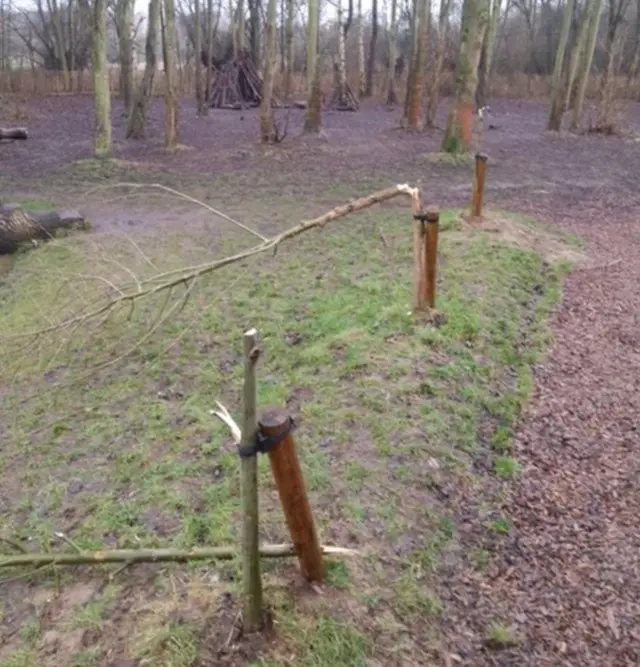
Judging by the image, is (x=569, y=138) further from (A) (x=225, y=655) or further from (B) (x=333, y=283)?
(A) (x=225, y=655)

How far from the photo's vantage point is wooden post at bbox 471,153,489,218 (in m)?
8.11

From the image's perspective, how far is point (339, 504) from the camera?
3.55 metres

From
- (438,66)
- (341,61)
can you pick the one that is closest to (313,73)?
(438,66)

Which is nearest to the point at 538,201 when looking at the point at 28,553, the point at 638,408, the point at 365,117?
the point at 638,408

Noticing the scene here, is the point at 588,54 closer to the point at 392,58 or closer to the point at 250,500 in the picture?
the point at 392,58

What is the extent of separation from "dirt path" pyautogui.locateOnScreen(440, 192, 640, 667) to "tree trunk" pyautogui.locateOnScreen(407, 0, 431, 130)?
466 inches

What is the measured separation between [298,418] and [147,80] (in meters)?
13.0

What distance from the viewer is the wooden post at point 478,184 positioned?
319 inches

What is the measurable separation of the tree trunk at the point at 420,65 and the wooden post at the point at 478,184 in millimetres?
8845

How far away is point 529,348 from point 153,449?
3.06m

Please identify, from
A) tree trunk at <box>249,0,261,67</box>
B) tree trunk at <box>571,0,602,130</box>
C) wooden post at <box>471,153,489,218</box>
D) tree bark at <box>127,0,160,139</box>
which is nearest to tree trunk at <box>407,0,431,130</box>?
tree trunk at <box>571,0,602,130</box>

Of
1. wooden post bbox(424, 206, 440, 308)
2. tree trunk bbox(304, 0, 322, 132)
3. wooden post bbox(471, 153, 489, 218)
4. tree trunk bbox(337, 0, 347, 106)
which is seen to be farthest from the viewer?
tree trunk bbox(337, 0, 347, 106)

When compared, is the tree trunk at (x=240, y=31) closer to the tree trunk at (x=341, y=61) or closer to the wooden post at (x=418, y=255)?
the tree trunk at (x=341, y=61)

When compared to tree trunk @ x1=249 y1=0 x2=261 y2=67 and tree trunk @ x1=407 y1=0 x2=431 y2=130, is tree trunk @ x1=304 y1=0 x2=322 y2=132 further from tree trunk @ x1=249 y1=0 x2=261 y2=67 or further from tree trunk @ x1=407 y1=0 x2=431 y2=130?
tree trunk @ x1=249 y1=0 x2=261 y2=67
